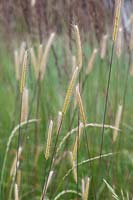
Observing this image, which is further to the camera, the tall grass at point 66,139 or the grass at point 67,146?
the grass at point 67,146

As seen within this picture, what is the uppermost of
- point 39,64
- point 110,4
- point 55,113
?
point 110,4

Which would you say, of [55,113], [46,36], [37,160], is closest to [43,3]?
[46,36]

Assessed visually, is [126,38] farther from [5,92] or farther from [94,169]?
[5,92]

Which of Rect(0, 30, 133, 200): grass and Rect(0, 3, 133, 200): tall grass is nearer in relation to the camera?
Rect(0, 3, 133, 200): tall grass

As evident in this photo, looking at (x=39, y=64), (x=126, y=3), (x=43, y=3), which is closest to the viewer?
(x=39, y=64)

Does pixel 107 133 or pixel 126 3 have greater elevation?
pixel 126 3

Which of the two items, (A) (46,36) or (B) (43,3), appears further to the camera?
(A) (46,36)

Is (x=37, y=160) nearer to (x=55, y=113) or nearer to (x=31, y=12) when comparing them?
(x=55, y=113)

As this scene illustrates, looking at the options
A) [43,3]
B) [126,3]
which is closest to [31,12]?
[43,3]

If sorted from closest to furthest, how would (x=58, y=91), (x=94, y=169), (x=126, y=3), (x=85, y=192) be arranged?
(x=85, y=192) < (x=94, y=169) < (x=126, y=3) < (x=58, y=91)
